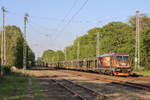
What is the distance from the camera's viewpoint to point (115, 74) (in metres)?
26.8

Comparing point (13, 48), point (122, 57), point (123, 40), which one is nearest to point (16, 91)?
point (122, 57)

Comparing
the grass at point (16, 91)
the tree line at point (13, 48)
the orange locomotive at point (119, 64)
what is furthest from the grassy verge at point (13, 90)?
the tree line at point (13, 48)

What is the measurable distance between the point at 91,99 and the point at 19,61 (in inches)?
1498

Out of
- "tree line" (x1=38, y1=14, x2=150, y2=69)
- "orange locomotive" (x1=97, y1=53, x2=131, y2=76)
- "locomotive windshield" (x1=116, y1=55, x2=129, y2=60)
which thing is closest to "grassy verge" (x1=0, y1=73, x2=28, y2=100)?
"orange locomotive" (x1=97, y1=53, x2=131, y2=76)

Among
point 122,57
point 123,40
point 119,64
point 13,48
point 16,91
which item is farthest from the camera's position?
point 123,40

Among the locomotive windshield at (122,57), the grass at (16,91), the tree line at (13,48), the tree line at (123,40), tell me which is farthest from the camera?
the tree line at (13,48)

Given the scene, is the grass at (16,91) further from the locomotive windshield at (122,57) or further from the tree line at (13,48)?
the tree line at (13,48)

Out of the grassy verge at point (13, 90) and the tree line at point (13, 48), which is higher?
the tree line at point (13, 48)

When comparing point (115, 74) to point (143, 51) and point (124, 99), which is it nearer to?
point (143, 51)

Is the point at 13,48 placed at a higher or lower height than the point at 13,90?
higher

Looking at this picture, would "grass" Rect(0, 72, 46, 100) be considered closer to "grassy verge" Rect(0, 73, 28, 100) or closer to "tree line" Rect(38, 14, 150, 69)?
"grassy verge" Rect(0, 73, 28, 100)

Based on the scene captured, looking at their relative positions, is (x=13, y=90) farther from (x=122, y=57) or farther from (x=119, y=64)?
(x=122, y=57)

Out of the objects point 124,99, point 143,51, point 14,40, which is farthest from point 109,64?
point 14,40

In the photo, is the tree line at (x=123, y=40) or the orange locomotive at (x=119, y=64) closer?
the orange locomotive at (x=119, y=64)
